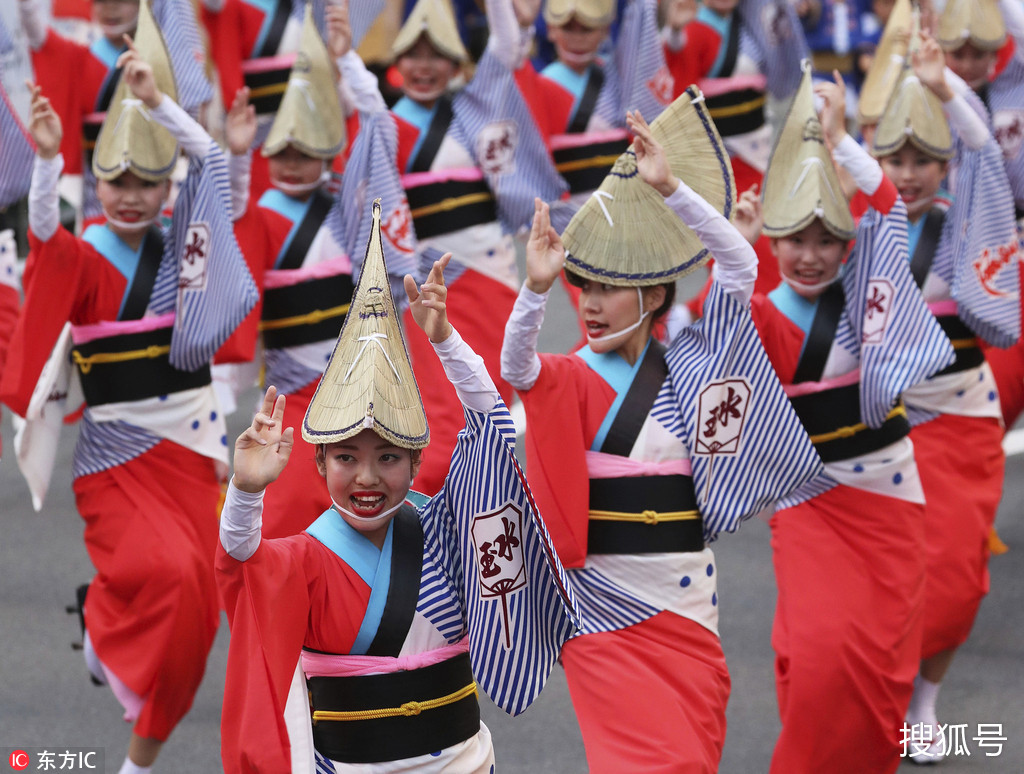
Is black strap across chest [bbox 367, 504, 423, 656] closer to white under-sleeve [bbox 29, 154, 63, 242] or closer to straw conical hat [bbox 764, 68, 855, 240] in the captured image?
straw conical hat [bbox 764, 68, 855, 240]

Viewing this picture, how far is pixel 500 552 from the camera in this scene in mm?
3170

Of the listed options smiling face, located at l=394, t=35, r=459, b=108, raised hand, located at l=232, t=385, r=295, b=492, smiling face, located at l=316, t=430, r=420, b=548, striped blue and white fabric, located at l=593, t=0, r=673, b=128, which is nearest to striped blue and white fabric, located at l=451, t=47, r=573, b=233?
smiling face, located at l=394, t=35, r=459, b=108

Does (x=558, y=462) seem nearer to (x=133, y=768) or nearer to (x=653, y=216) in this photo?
(x=653, y=216)

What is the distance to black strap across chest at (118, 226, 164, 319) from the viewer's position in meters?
4.63

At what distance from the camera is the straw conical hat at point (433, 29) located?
588cm

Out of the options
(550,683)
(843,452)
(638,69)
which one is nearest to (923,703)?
(843,452)

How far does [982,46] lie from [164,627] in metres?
3.85

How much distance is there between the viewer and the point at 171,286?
4.68m

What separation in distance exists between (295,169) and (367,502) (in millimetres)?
2451

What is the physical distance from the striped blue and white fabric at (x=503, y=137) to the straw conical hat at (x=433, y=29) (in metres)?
0.19

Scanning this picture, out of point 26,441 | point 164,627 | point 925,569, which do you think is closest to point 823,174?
point 925,569

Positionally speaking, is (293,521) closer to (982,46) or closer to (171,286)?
(171,286)

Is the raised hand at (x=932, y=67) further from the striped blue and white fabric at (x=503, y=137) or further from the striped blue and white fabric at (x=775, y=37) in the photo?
the striped blue and white fabric at (x=775, y=37)

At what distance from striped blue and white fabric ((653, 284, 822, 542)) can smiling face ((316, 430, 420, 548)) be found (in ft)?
2.74
